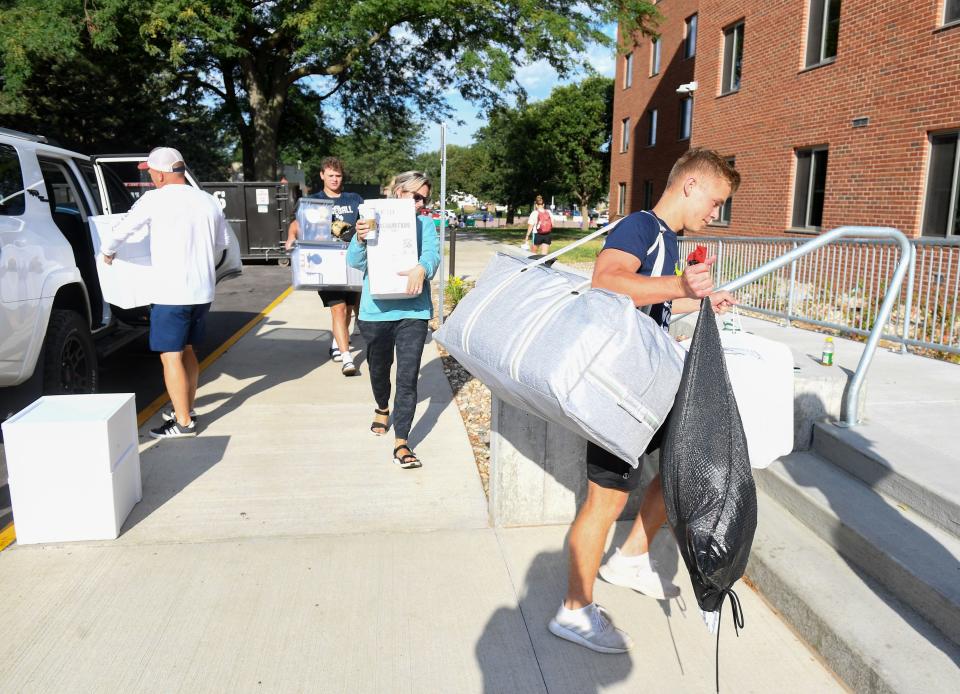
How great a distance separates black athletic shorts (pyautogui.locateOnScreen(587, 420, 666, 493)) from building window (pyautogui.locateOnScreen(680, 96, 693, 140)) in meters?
26.3

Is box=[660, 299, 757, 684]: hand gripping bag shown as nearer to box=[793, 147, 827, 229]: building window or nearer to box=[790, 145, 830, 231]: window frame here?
box=[790, 145, 830, 231]: window frame

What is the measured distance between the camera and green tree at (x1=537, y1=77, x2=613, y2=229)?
53438 millimetres

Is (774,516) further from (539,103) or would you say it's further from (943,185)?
(539,103)

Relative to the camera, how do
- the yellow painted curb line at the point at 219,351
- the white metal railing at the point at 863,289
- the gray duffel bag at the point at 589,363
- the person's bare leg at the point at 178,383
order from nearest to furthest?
the gray duffel bag at the point at 589,363 → the person's bare leg at the point at 178,383 → the yellow painted curb line at the point at 219,351 → the white metal railing at the point at 863,289

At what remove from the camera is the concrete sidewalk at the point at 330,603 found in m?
2.77

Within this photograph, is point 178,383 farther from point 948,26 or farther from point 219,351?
point 948,26

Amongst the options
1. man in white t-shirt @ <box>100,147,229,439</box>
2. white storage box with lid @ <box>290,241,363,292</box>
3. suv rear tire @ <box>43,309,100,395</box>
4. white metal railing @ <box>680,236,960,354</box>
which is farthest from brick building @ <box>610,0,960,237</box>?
suv rear tire @ <box>43,309,100,395</box>

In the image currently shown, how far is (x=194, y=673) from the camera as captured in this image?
108 inches

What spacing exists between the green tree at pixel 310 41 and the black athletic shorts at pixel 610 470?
18.9 metres

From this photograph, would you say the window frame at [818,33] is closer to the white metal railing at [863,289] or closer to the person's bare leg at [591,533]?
the white metal railing at [863,289]

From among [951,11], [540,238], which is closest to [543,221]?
[540,238]

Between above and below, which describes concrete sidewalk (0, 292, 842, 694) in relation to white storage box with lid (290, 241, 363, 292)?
below

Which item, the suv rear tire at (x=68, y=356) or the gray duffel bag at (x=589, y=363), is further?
the suv rear tire at (x=68, y=356)

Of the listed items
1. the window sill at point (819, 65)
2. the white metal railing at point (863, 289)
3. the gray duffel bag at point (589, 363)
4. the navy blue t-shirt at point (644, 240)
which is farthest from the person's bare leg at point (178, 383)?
the window sill at point (819, 65)
